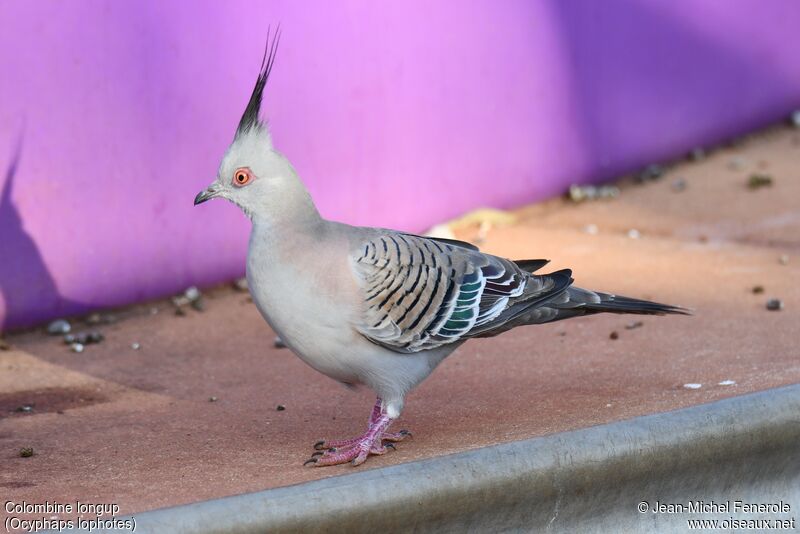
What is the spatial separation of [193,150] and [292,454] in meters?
2.77

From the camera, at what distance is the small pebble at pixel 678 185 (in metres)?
8.88

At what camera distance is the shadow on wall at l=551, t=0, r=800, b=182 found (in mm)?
8727

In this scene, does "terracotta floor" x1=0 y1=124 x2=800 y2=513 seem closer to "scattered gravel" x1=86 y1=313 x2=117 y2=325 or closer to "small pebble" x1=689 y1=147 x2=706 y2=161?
"scattered gravel" x1=86 y1=313 x2=117 y2=325

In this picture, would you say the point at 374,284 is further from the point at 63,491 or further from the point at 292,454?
the point at 63,491

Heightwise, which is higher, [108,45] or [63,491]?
[108,45]

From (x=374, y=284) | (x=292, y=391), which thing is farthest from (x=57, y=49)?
(x=374, y=284)

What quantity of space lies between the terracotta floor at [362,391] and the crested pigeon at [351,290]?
1.05 feet

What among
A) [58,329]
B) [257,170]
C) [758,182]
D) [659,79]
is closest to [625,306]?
[257,170]

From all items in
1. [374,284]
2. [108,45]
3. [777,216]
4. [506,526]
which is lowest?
[777,216]

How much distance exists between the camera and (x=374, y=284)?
4.40m

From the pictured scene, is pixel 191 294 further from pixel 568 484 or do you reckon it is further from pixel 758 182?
pixel 758 182

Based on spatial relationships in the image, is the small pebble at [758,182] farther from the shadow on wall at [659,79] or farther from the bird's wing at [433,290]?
the bird's wing at [433,290]

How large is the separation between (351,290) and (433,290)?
38cm

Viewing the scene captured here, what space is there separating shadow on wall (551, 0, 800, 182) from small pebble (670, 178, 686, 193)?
1.15 ft
